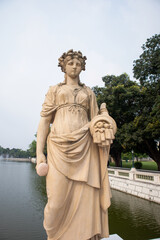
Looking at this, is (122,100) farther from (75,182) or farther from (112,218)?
(75,182)

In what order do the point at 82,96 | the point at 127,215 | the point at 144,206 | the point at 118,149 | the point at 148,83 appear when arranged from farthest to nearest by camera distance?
the point at 118,149 < the point at 148,83 < the point at 144,206 < the point at 127,215 < the point at 82,96

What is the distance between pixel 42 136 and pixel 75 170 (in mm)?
690

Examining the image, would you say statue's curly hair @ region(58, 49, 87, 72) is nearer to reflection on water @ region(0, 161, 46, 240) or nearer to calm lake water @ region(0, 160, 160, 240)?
calm lake water @ region(0, 160, 160, 240)

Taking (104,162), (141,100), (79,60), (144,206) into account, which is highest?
(141,100)

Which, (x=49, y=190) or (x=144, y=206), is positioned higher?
(x=49, y=190)

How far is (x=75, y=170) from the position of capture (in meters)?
2.24

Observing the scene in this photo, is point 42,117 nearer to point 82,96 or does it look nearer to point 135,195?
point 82,96

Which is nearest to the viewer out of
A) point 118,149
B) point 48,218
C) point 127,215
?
point 48,218

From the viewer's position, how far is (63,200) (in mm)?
2141

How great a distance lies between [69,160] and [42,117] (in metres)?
0.79

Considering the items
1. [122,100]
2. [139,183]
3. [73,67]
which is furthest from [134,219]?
[122,100]

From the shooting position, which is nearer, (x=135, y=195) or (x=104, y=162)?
(x=104, y=162)

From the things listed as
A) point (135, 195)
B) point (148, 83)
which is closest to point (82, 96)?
point (135, 195)

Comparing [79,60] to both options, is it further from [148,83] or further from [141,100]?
[141,100]
